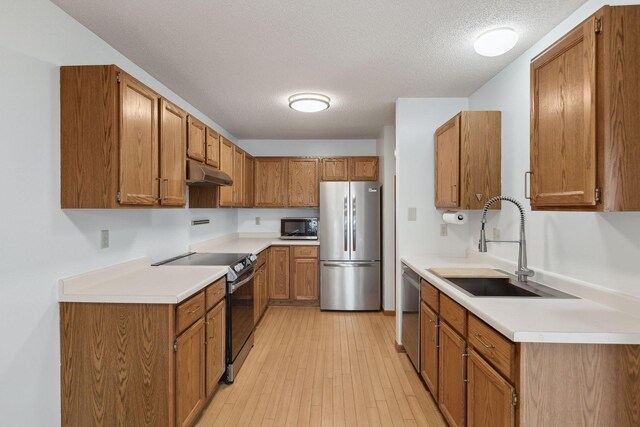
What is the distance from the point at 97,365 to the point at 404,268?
2426mm

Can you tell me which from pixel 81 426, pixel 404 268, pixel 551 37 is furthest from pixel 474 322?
Answer: pixel 81 426

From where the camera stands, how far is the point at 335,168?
5.01 m

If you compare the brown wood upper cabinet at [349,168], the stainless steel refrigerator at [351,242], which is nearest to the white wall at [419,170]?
the stainless steel refrigerator at [351,242]

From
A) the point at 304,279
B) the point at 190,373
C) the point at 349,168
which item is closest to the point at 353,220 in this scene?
the point at 349,168

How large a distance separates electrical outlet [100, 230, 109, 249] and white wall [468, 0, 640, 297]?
2.82 meters

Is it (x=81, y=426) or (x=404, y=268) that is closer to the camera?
(x=81, y=426)

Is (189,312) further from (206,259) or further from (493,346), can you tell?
(493,346)

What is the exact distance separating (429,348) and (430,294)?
404 millimetres

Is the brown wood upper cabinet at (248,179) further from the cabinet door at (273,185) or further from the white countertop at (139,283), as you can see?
the white countertop at (139,283)

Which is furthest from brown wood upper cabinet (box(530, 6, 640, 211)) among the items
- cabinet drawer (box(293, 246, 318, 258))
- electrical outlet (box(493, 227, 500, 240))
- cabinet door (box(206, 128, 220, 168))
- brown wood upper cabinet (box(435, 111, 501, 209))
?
cabinet drawer (box(293, 246, 318, 258))

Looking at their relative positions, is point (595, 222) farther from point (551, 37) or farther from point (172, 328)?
point (172, 328)

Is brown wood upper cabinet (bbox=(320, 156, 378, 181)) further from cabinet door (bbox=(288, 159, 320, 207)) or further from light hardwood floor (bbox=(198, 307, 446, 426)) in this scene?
light hardwood floor (bbox=(198, 307, 446, 426))

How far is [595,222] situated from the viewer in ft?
5.58

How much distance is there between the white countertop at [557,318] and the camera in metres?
1.24
